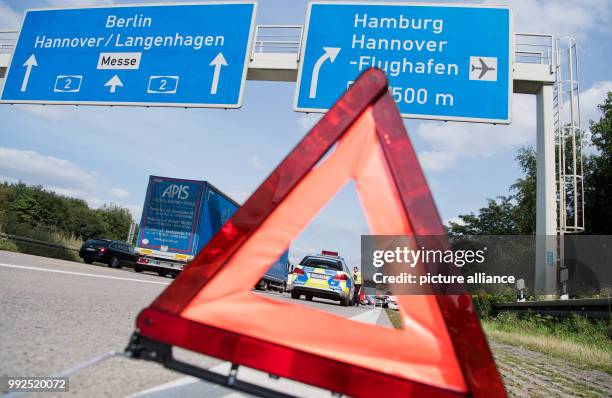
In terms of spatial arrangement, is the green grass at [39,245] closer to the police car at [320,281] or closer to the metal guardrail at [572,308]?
the police car at [320,281]

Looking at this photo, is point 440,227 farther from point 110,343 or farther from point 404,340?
point 110,343

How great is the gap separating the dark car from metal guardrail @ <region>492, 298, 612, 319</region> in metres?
17.5

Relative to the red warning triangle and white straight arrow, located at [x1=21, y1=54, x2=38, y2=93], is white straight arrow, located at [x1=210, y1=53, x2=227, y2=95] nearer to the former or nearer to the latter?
white straight arrow, located at [x1=21, y1=54, x2=38, y2=93]

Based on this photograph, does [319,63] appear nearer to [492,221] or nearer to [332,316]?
[332,316]

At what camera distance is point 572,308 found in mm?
9047

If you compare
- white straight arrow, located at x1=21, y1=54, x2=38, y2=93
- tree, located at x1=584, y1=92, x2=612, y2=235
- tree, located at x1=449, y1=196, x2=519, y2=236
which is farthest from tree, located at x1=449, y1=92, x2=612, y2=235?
white straight arrow, located at x1=21, y1=54, x2=38, y2=93

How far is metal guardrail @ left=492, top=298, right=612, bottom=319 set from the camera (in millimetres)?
7883

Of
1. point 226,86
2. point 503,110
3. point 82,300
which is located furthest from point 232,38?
point 82,300

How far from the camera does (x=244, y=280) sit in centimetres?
163

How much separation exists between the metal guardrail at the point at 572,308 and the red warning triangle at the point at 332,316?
26.8ft

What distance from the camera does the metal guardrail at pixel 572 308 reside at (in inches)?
310

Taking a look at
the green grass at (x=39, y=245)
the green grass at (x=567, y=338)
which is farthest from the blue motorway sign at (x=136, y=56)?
the green grass at (x=39, y=245)

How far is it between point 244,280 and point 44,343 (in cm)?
172

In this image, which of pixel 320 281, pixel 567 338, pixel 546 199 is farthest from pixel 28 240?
pixel 567 338
